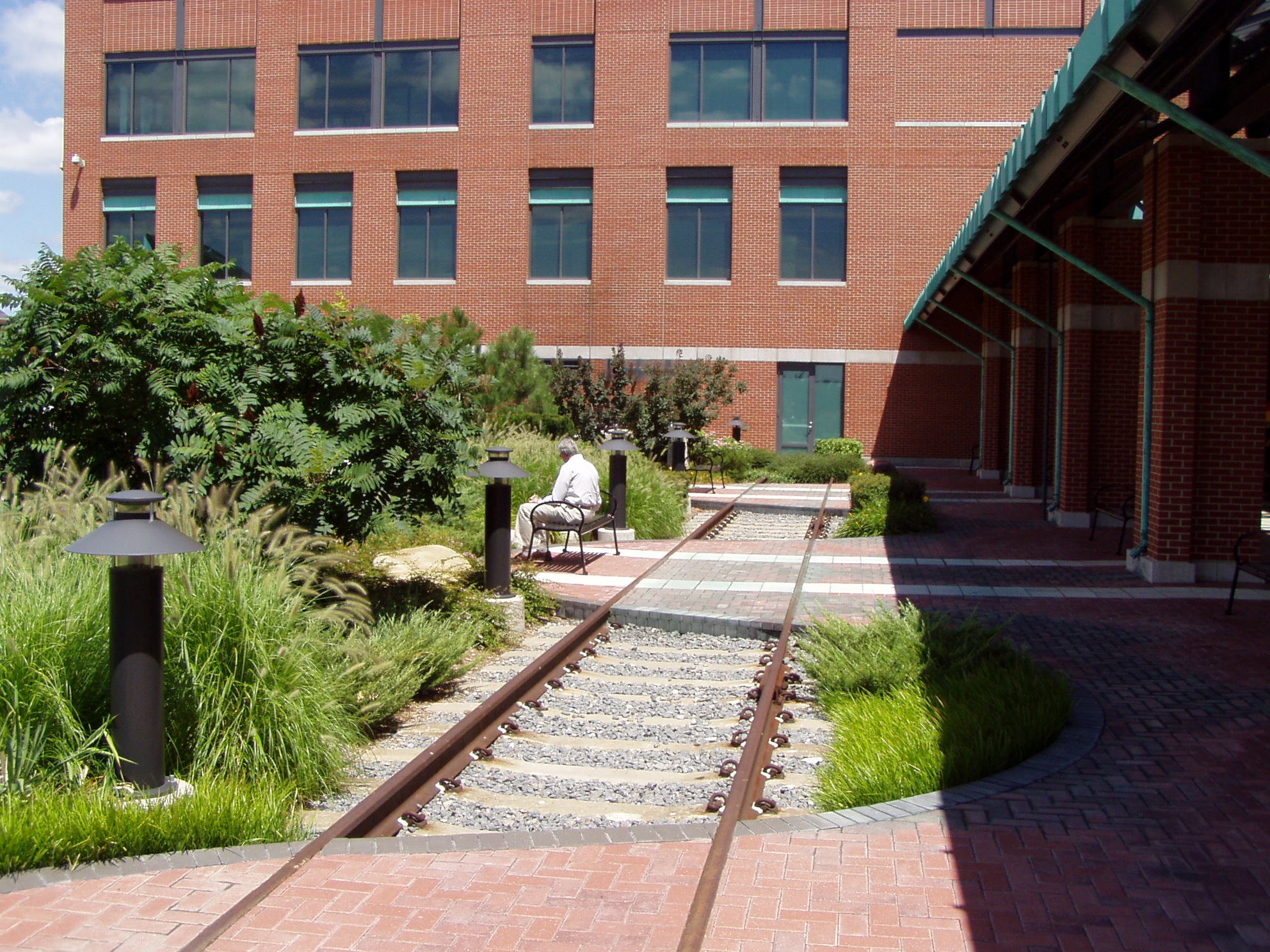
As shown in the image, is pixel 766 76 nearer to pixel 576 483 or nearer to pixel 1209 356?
pixel 576 483

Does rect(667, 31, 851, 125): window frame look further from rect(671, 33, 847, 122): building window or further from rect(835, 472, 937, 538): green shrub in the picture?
rect(835, 472, 937, 538): green shrub

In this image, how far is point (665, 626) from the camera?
10594 mm

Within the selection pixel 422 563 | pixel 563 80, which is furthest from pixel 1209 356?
pixel 563 80

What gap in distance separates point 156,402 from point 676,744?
4891 mm

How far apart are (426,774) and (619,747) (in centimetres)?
141

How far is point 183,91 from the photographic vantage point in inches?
1416

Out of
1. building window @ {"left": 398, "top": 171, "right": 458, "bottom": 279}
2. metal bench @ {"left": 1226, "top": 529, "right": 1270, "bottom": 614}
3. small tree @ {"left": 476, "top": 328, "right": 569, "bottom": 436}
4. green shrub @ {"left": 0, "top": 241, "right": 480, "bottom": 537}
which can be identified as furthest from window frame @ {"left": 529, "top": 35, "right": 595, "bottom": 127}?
metal bench @ {"left": 1226, "top": 529, "right": 1270, "bottom": 614}

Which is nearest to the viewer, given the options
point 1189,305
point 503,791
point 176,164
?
point 503,791

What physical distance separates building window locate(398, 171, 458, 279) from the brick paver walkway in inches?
1224

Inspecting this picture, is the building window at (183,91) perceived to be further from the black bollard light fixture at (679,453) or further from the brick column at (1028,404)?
the brick column at (1028,404)

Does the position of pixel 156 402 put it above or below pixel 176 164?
below

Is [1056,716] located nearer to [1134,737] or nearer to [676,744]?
[1134,737]

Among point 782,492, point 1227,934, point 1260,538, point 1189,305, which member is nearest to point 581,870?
point 1227,934

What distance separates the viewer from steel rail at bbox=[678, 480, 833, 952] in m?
4.10
